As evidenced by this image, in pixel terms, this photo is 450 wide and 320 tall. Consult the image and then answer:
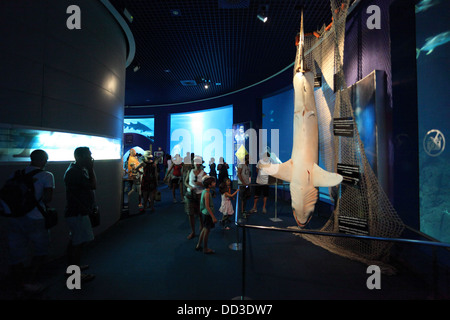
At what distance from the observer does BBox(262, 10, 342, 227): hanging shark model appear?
8.14ft

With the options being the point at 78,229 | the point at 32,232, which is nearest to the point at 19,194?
the point at 32,232

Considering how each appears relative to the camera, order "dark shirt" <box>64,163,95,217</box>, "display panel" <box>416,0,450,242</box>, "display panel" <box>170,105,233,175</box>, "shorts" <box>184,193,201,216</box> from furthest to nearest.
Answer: "display panel" <box>170,105,233,175</box> < "display panel" <box>416,0,450,242</box> < "shorts" <box>184,193,201,216</box> < "dark shirt" <box>64,163,95,217</box>

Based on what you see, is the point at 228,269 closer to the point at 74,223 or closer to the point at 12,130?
the point at 74,223

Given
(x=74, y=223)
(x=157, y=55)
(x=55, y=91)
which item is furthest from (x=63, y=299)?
(x=157, y=55)

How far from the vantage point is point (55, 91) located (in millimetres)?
3070

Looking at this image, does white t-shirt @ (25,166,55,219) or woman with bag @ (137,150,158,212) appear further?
woman with bag @ (137,150,158,212)

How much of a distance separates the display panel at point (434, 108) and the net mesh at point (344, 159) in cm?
150

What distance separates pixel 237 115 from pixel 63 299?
8881 mm

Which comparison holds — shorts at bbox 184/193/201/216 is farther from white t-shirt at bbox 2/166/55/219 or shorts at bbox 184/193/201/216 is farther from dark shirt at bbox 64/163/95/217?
white t-shirt at bbox 2/166/55/219

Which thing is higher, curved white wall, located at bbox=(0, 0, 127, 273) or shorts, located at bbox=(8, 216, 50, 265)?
curved white wall, located at bbox=(0, 0, 127, 273)

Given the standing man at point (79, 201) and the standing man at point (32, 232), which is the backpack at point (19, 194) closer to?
the standing man at point (32, 232)

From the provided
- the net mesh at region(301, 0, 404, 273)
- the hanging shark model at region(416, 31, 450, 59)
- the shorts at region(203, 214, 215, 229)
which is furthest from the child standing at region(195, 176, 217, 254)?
the hanging shark model at region(416, 31, 450, 59)

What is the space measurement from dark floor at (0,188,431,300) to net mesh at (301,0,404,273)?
12.9 inches

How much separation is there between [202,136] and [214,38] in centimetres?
1225
